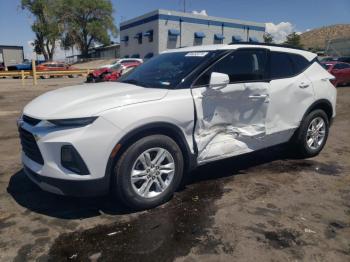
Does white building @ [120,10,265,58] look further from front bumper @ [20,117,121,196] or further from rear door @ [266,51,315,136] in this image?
front bumper @ [20,117,121,196]

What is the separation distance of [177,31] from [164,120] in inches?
1651

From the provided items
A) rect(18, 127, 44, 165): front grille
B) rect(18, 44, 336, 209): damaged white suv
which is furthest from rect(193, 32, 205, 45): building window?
rect(18, 127, 44, 165): front grille

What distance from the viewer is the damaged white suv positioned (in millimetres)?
3178

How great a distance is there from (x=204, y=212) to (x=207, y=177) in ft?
3.53

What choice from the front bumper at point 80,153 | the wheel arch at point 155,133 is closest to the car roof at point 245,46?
the wheel arch at point 155,133

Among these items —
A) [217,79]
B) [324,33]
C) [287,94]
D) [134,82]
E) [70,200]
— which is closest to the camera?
[217,79]

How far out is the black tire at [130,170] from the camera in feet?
10.9

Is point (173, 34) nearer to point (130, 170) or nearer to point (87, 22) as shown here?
point (87, 22)

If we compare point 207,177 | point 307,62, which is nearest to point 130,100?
point 207,177

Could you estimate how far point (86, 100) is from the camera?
3418 millimetres

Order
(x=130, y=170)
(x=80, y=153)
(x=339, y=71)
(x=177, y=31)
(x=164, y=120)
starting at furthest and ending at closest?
1. (x=177, y=31)
2. (x=339, y=71)
3. (x=164, y=120)
4. (x=130, y=170)
5. (x=80, y=153)

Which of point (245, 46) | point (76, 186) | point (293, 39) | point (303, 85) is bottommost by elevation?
point (76, 186)

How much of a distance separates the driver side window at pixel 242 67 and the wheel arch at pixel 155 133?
0.65 m

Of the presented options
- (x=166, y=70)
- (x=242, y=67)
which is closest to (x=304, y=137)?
(x=242, y=67)
